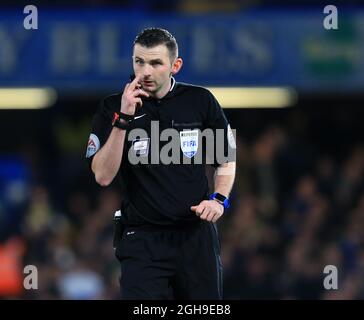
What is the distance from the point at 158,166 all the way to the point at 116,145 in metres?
0.33

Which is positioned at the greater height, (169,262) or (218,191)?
(218,191)

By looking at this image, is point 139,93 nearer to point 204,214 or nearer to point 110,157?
point 110,157

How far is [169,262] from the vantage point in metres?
6.11

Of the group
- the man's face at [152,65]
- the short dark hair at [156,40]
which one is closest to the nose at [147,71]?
the man's face at [152,65]

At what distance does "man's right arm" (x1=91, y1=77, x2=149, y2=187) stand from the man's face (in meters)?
0.07

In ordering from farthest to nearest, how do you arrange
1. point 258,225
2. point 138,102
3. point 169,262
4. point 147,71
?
1. point 258,225
2. point 169,262
3. point 147,71
4. point 138,102

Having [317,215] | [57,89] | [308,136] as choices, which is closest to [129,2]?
[57,89]

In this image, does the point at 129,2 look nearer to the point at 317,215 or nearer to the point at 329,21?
the point at 329,21

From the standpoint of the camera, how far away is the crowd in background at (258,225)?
12.0 m

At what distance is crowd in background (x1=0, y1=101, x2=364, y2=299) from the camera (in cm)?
1202

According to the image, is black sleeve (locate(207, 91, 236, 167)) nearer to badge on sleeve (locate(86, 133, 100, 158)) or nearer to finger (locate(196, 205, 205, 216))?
finger (locate(196, 205, 205, 216))

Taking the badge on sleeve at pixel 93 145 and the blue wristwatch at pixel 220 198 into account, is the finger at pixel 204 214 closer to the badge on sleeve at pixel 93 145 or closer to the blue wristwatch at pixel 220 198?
the blue wristwatch at pixel 220 198

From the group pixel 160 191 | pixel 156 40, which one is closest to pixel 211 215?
pixel 160 191
